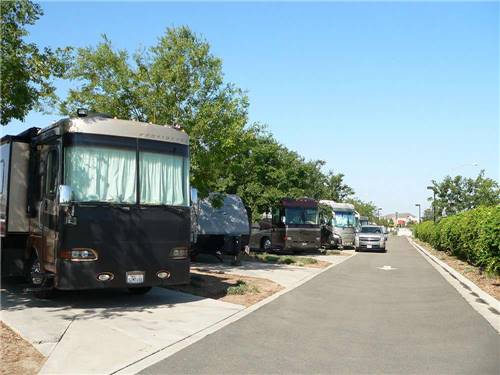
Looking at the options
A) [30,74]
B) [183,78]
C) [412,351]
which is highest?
[183,78]

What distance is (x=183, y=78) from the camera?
1625 cm

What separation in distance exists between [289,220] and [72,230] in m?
19.7

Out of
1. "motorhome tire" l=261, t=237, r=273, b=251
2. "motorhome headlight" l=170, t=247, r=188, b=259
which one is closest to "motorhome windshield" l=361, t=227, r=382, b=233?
"motorhome tire" l=261, t=237, r=273, b=251

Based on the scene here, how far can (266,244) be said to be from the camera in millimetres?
29781

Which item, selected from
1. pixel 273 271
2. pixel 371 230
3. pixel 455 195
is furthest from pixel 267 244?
pixel 455 195

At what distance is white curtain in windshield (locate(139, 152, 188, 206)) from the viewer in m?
10.4

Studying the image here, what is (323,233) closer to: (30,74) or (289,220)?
A: (289,220)

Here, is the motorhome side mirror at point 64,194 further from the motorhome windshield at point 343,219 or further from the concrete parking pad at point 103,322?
the motorhome windshield at point 343,219

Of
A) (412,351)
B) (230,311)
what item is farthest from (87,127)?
(412,351)

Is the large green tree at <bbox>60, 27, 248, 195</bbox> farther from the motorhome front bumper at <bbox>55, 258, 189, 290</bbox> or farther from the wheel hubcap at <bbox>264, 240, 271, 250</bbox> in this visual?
the wheel hubcap at <bbox>264, 240, 271, 250</bbox>

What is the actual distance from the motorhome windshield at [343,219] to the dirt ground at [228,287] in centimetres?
2276

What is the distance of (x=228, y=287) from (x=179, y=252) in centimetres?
290

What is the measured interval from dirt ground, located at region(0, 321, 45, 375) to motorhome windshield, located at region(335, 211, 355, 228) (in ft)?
104

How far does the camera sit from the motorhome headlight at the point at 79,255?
9359mm
